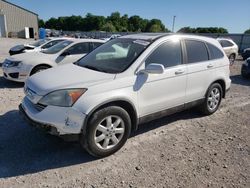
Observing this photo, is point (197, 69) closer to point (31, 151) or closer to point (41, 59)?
point (31, 151)

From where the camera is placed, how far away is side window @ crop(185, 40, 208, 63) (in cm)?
442

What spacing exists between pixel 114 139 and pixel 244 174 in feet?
6.06

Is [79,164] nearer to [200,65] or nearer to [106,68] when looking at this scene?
[106,68]

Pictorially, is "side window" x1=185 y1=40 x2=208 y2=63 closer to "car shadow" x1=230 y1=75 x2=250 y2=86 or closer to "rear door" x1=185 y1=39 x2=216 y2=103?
"rear door" x1=185 y1=39 x2=216 y2=103

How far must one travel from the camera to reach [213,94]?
16.8ft

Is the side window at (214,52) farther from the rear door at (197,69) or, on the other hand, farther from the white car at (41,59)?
the white car at (41,59)

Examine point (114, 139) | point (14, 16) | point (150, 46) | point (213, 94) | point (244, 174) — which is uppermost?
point (14, 16)

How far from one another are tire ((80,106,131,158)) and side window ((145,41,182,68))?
0.97m

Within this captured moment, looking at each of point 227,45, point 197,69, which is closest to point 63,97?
point 197,69

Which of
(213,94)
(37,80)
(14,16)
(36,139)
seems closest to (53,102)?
(37,80)

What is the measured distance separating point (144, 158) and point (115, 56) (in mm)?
1780

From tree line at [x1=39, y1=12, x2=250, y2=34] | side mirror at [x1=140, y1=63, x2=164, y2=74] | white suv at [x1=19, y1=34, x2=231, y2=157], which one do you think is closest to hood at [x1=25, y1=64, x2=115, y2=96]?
white suv at [x1=19, y1=34, x2=231, y2=157]

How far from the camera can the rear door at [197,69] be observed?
4402 millimetres

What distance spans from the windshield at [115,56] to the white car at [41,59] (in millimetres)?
3213
